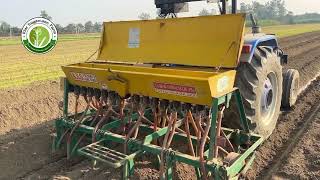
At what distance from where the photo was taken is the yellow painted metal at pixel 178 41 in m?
4.45

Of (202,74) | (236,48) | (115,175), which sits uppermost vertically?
(236,48)

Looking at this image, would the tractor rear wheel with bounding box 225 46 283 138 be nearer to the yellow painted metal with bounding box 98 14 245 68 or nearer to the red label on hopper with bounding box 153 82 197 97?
the yellow painted metal with bounding box 98 14 245 68

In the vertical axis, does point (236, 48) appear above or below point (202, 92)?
above

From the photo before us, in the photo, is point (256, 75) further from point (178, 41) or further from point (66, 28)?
point (66, 28)

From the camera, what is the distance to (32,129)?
615 centimetres

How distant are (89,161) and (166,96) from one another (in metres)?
1.48

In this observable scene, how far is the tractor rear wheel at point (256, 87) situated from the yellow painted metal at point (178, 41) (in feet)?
0.96

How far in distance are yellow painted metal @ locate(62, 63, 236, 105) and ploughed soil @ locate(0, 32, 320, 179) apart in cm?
95

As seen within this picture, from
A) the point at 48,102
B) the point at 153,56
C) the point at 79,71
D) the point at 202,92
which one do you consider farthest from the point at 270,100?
the point at 48,102

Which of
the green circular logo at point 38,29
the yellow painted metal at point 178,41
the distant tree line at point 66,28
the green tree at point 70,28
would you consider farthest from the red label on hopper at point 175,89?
the green tree at point 70,28

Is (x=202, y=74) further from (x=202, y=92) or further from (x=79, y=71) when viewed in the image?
(x=79, y=71)

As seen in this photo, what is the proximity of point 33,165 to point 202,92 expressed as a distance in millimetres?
2350

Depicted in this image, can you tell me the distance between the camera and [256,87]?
454cm

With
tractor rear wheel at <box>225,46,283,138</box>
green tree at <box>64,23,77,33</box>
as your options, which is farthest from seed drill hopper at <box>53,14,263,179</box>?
green tree at <box>64,23,77,33</box>
